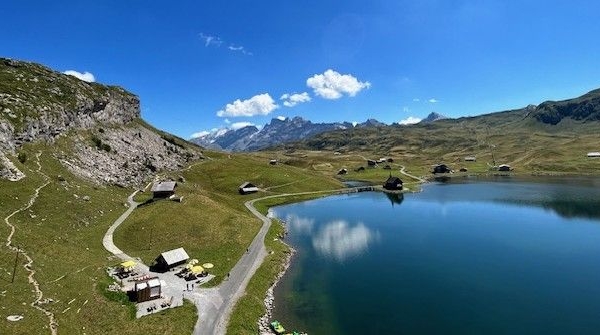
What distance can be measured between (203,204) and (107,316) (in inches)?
2475

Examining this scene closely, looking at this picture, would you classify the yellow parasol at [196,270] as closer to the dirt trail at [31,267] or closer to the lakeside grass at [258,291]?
the lakeside grass at [258,291]

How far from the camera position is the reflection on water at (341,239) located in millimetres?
Answer: 95562

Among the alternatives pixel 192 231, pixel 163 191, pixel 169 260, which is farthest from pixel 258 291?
pixel 163 191

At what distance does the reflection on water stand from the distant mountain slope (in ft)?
222

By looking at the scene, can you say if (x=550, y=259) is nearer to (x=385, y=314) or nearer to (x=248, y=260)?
(x=385, y=314)

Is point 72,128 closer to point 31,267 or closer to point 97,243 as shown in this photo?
point 97,243

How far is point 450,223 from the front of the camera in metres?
124

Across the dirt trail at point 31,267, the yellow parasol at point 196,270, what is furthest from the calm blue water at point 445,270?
the dirt trail at point 31,267

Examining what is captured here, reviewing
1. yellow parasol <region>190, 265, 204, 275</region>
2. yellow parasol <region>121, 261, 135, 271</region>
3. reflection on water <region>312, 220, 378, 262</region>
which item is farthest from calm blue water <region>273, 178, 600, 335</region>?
yellow parasol <region>121, 261, 135, 271</region>

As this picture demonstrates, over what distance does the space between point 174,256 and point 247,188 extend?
98834 mm

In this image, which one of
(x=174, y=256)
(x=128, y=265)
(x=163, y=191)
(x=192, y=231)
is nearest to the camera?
(x=128, y=265)

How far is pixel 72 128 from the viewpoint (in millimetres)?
147000

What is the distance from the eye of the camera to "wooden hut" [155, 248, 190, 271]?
73188 mm

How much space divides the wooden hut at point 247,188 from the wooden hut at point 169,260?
94.8 m
